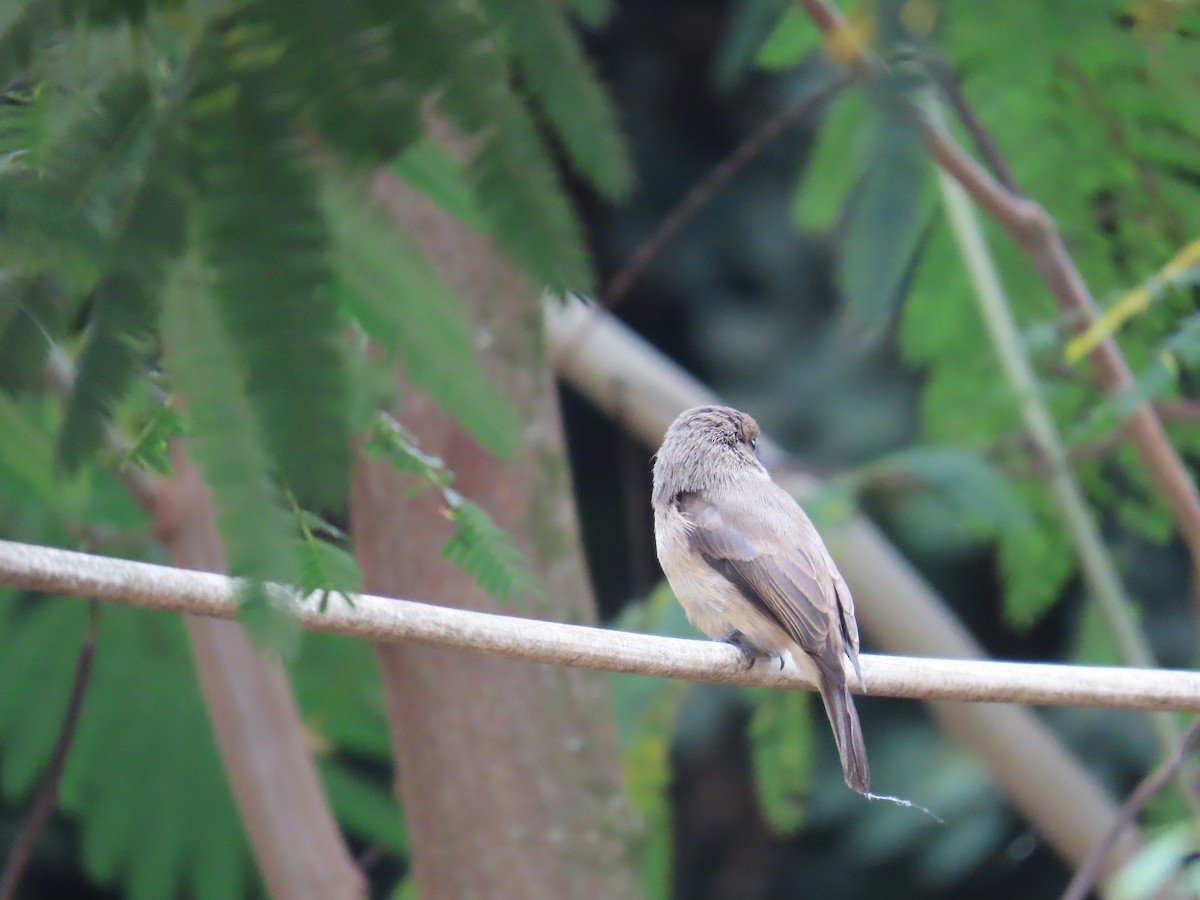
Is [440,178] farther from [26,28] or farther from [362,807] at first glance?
[362,807]

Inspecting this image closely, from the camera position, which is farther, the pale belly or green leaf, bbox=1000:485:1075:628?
green leaf, bbox=1000:485:1075:628

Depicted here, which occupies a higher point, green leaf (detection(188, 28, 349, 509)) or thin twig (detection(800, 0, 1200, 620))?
green leaf (detection(188, 28, 349, 509))

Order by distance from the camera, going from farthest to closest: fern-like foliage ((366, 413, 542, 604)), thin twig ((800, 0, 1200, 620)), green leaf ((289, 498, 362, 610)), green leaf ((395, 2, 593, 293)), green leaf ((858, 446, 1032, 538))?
green leaf ((858, 446, 1032, 538))
thin twig ((800, 0, 1200, 620))
fern-like foliage ((366, 413, 542, 604))
green leaf ((289, 498, 362, 610))
green leaf ((395, 2, 593, 293))

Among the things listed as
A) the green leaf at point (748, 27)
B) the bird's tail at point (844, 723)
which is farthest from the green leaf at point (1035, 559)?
the green leaf at point (748, 27)

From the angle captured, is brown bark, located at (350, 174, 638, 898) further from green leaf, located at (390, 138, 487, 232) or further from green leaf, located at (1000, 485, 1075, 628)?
green leaf, located at (390, 138, 487, 232)

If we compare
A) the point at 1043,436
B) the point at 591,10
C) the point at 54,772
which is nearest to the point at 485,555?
the point at 54,772

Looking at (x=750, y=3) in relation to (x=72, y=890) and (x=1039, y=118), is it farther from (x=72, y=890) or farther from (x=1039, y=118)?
(x=72, y=890)

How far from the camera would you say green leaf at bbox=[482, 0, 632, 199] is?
1.35 metres

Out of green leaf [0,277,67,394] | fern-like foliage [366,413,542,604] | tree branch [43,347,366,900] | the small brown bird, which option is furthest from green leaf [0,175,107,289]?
tree branch [43,347,366,900]

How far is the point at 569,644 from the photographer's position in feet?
9.11

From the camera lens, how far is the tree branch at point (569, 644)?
243 centimetres

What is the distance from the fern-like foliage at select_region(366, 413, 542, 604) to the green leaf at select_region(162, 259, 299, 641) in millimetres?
1526

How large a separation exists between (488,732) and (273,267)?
313cm

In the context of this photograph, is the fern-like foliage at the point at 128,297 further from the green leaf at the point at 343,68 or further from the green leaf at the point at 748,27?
the green leaf at the point at 748,27
